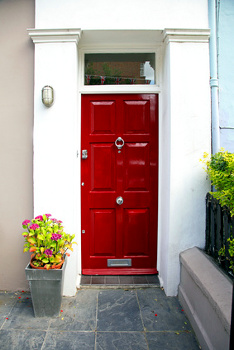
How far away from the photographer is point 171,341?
7.39ft

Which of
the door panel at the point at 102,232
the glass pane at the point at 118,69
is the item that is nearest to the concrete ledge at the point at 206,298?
the door panel at the point at 102,232

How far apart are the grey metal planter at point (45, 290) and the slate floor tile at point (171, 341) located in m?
0.99

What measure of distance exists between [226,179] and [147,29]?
1.95 metres

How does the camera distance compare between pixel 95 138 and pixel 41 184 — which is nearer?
pixel 41 184

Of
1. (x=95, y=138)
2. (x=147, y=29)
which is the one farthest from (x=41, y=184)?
(x=147, y=29)

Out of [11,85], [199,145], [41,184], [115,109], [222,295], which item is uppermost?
[11,85]

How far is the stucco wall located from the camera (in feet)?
9.95

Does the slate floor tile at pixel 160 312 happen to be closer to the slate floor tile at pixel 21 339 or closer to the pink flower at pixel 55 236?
the slate floor tile at pixel 21 339

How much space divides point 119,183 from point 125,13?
6.71 feet

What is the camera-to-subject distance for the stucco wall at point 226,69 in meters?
3.03

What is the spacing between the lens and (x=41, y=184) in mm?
2920

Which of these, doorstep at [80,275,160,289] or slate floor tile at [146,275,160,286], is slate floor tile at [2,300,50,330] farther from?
slate floor tile at [146,275,160,286]

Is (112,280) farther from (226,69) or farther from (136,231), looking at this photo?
(226,69)

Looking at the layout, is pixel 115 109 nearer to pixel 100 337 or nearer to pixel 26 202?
pixel 26 202
